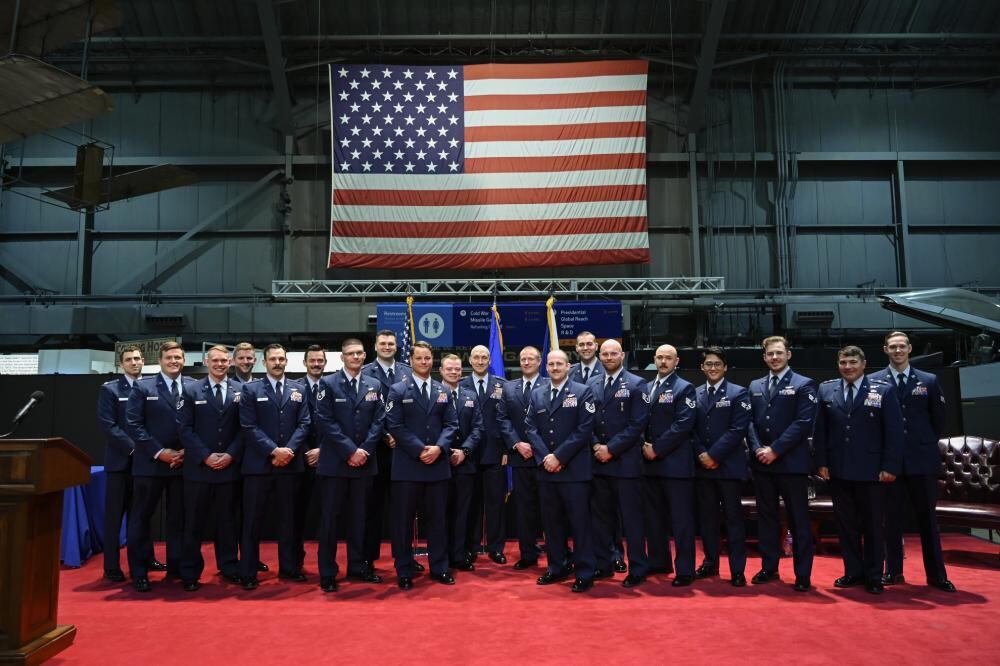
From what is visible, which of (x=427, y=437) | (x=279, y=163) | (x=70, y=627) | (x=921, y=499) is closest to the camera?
(x=70, y=627)

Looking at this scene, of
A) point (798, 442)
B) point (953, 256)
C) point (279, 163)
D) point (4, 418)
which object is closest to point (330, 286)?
point (279, 163)

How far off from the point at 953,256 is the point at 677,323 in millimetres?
5843

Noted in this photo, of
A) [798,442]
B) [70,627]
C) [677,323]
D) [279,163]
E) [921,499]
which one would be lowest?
[70,627]

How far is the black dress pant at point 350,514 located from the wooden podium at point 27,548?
1771 mm

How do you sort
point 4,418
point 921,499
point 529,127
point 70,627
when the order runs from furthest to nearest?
point 529,127 → point 4,418 → point 921,499 → point 70,627

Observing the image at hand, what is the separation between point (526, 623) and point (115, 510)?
3250mm

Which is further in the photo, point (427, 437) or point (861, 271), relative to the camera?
point (861, 271)

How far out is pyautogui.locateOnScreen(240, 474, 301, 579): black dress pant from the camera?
472cm

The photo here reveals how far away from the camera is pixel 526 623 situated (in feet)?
12.4

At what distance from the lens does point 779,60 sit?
14.2 metres

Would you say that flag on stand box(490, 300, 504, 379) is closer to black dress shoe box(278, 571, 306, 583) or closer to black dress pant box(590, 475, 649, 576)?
black dress pant box(590, 475, 649, 576)

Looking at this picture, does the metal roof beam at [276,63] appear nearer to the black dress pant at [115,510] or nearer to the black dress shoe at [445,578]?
the black dress pant at [115,510]

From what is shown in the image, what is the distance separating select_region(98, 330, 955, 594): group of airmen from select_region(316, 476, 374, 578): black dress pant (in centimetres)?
1

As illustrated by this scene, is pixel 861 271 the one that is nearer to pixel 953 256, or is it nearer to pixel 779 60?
pixel 953 256
